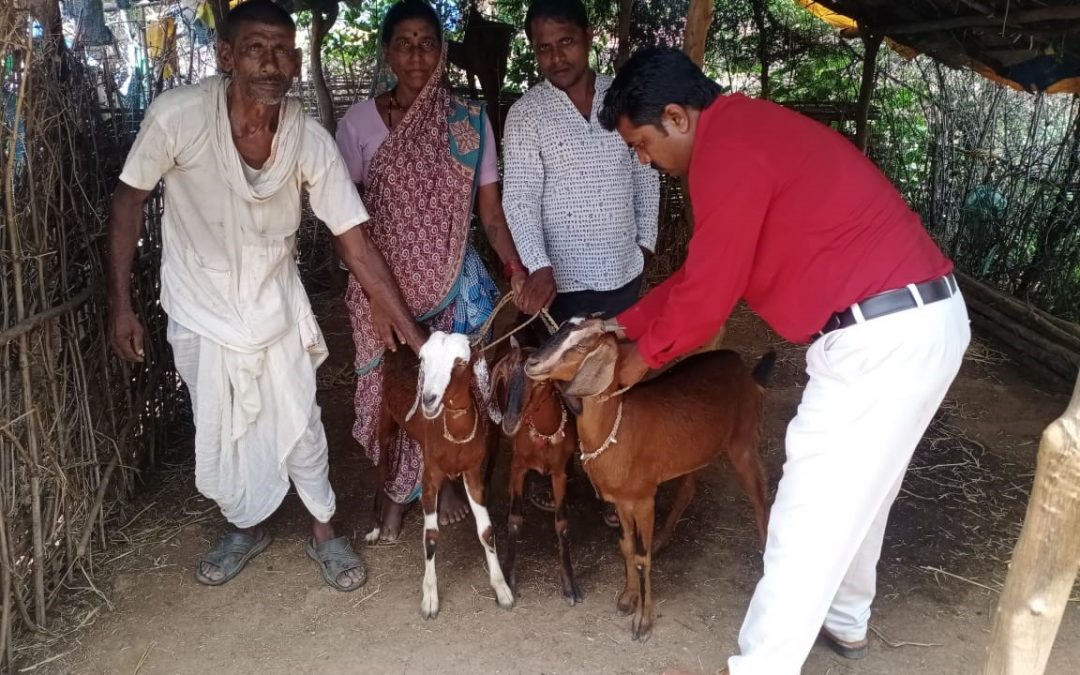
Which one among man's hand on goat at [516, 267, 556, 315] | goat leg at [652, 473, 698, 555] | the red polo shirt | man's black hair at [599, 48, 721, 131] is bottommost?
goat leg at [652, 473, 698, 555]

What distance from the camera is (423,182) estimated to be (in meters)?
3.69

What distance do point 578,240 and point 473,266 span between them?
20.8 inches

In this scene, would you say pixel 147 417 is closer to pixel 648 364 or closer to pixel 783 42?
pixel 648 364

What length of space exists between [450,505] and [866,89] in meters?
6.30

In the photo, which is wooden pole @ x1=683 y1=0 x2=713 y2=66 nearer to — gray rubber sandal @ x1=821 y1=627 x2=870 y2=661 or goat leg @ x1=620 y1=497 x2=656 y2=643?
goat leg @ x1=620 y1=497 x2=656 y2=643

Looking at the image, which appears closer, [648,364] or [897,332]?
[897,332]

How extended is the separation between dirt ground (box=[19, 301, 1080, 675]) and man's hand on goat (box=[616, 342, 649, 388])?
112 centimetres

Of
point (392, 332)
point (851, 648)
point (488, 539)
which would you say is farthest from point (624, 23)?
point (851, 648)

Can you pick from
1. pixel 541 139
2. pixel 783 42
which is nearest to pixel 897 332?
pixel 541 139

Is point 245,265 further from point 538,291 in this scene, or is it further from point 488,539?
point 488,539

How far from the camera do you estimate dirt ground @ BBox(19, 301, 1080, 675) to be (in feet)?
10.6

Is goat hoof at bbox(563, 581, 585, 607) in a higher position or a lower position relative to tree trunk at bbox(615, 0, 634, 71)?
lower

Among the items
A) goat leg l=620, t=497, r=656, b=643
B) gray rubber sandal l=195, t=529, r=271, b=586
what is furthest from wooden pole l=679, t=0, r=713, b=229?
gray rubber sandal l=195, t=529, r=271, b=586

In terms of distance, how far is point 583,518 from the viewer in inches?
167
